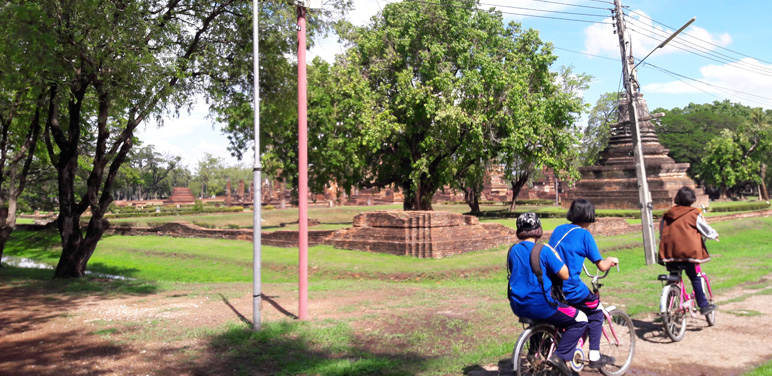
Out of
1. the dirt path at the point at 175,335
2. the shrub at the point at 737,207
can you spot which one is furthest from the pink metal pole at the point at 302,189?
the shrub at the point at 737,207

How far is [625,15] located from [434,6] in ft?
33.8

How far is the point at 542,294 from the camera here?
A: 383 cm

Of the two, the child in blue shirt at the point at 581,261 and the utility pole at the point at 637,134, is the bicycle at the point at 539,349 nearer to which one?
the child in blue shirt at the point at 581,261

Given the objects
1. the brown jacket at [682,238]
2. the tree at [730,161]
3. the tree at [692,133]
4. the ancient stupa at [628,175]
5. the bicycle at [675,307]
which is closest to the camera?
the bicycle at [675,307]

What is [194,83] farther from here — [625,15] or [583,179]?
[583,179]

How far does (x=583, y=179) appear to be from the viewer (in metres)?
29.8

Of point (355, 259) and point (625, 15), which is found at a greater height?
point (625, 15)

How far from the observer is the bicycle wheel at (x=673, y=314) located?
5.46 metres

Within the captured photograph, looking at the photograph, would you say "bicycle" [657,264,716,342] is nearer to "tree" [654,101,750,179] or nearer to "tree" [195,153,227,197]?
"tree" [654,101,750,179]

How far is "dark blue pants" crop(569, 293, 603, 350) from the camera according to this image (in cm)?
410

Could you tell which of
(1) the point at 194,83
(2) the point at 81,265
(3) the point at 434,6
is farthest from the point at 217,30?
(3) the point at 434,6

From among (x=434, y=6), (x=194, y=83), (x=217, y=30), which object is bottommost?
(x=194, y=83)

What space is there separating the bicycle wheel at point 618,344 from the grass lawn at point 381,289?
0.97 meters

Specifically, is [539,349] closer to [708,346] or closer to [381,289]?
[708,346]
